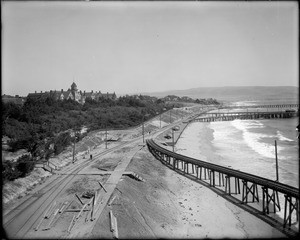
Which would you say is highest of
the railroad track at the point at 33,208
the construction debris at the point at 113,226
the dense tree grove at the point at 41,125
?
the dense tree grove at the point at 41,125

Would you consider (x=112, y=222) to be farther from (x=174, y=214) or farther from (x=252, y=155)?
(x=252, y=155)

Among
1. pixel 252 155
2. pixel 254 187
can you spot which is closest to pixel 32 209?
pixel 254 187

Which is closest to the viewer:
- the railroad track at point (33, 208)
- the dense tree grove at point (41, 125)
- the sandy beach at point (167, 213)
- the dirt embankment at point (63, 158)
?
the railroad track at point (33, 208)

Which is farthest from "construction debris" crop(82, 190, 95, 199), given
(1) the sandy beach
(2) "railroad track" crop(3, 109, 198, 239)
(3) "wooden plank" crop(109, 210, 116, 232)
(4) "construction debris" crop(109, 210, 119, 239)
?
(4) "construction debris" crop(109, 210, 119, 239)

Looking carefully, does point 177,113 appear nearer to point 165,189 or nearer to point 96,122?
point 96,122

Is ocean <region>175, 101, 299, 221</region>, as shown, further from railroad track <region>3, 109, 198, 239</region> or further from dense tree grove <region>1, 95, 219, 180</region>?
dense tree grove <region>1, 95, 219, 180</region>

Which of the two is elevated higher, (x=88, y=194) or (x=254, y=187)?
(x=88, y=194)

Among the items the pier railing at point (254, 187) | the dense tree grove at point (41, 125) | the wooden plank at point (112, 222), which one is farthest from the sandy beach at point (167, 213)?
the dense tree grove at point (41, 125)

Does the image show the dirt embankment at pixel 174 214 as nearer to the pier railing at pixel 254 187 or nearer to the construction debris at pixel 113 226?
the construction debris at pixel 113 226

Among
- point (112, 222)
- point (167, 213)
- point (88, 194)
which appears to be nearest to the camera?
point (112, 222)

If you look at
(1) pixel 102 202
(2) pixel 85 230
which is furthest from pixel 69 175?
(2) pixel 85 230

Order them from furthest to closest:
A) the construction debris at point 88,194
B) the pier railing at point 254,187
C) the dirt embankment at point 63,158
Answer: the dirt embankment at point 63,158
the construction debris at point 88,194
the pier railing at point 254,187

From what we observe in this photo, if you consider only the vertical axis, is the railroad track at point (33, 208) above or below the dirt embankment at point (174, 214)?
above
